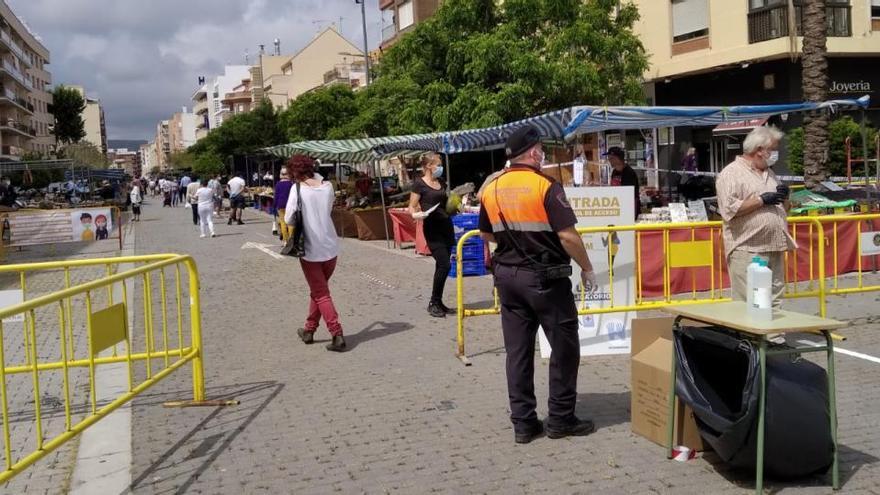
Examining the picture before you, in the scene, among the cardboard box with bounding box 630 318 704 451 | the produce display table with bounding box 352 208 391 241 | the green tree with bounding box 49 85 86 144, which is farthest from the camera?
the green tree with bounding box 49 85 86 144

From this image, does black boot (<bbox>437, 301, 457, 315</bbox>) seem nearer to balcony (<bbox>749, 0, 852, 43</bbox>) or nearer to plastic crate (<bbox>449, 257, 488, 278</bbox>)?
plastic crate (<bbox>449, 257, 488, 278</bbox>)

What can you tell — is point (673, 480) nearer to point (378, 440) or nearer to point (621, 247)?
point (378, 440)

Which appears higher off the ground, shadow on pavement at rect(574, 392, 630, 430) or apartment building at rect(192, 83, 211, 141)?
apartment building at rect(192, 83, 211, 141)

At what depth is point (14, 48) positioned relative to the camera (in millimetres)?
74875

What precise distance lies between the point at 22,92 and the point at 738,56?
76.4 m

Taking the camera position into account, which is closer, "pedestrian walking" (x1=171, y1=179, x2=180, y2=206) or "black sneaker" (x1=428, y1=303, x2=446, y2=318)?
"black sneaker" (x1=428, y1=303, x2=446, y2=318)

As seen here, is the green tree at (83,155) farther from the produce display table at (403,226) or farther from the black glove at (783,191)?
the black glove at (783,191)

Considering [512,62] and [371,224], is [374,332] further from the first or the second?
[512,62]

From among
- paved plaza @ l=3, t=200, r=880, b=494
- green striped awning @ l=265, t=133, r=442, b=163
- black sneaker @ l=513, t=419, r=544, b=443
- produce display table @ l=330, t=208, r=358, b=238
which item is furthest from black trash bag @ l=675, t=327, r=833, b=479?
produce display table @ l=330, t=208, r=358, b=238

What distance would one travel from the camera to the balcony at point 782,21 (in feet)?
71.6

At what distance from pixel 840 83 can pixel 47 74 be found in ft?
319

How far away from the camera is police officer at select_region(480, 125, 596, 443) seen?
450cm

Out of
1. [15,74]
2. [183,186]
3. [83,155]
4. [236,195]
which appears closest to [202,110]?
[15,74]

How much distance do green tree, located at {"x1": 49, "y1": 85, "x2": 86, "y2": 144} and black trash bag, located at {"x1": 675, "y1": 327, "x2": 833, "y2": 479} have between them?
322 feet
